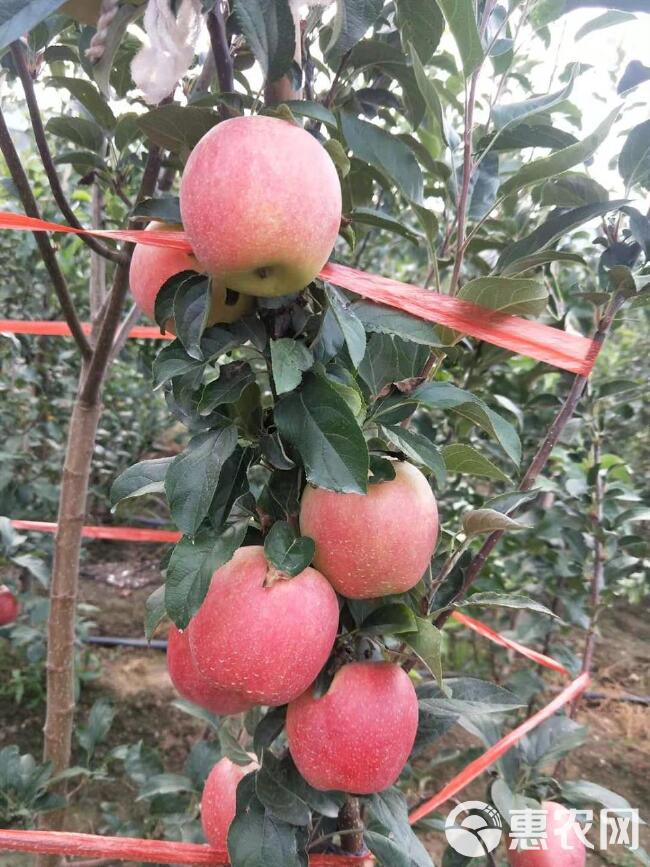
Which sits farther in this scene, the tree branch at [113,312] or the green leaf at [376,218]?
the tree branch at [113,312]

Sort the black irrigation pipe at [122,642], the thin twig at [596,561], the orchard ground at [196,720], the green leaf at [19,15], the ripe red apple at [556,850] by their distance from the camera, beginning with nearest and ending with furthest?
the green leaf at [19,15] → the ripe red apple at [556,850] → the thin twig at [596,561] → the orchard ground at [196,720] → the black irrigation pipe at [122,642]

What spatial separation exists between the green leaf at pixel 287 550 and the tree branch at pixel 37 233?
492 mm

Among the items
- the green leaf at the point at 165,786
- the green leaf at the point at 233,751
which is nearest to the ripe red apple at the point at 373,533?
the green leaf at the point at 233,751

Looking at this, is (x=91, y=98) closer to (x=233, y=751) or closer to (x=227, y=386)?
(x=227, y=386)

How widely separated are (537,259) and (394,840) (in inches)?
25.3

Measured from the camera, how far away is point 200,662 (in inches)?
23.0

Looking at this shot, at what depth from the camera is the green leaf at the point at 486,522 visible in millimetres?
638

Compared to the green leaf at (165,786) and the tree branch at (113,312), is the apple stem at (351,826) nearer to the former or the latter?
the green leaf at (165,786)

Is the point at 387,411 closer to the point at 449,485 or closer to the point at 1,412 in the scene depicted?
the point at 449,485

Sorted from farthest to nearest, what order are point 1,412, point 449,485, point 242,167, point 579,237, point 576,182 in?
Answer: point 1,412
point 449,485
point 579,237
point 576,182
point 242,167

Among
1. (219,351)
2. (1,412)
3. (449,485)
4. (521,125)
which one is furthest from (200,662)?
(1,412)

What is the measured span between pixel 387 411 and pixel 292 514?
0.45 ft

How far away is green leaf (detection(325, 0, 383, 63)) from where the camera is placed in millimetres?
562

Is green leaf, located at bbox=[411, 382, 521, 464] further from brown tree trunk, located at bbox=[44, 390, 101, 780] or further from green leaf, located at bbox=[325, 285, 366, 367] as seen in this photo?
brown tree trunk, located at bbox=[44, 390, 101, 780]
